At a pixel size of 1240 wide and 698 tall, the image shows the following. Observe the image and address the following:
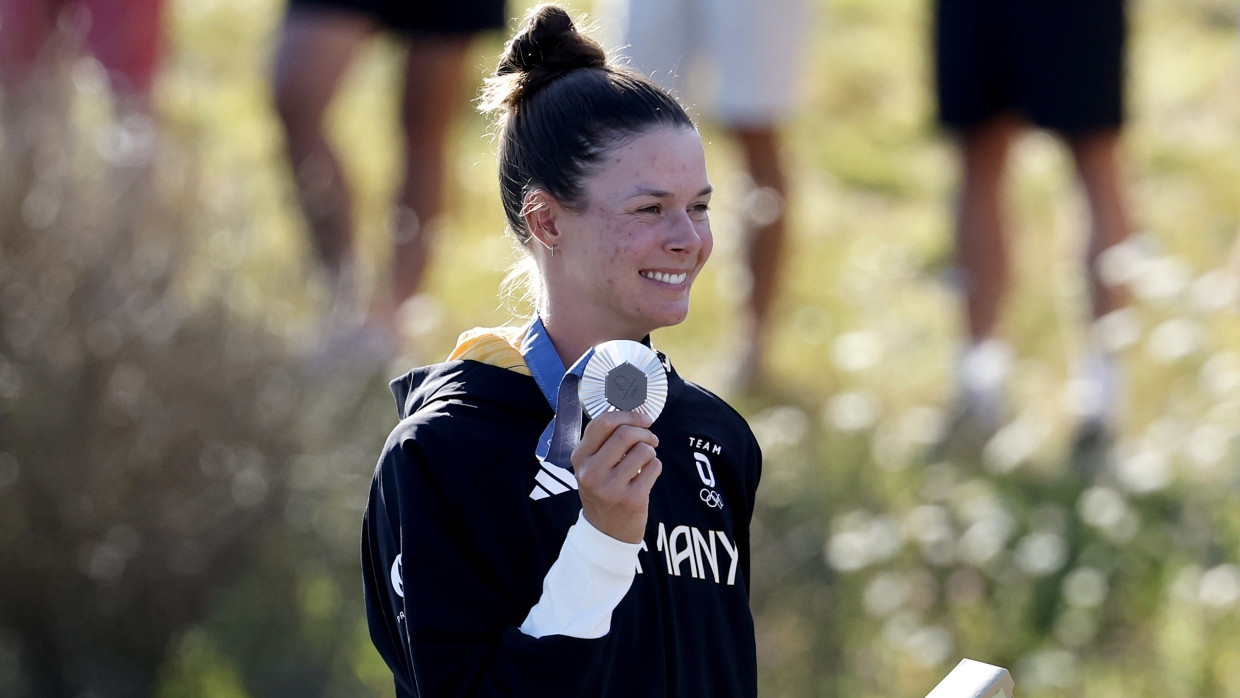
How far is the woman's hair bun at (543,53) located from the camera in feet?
6.35

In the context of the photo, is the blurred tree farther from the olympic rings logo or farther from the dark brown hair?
the olympic rings logo

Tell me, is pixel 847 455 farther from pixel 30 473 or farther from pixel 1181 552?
pixel 30 473

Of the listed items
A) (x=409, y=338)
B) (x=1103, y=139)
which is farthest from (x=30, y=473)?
(x=1103, y=139)

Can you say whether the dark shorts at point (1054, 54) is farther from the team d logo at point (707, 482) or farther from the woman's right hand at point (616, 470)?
the woman's right hand at point (616, 470)

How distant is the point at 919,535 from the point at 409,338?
4.89ft

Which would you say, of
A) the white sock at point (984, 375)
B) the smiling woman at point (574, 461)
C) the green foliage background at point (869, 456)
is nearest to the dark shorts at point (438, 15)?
the green foliage background at point (869, 456)

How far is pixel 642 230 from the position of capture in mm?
1835

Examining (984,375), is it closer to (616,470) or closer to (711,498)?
(711,498)

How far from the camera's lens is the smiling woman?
5.44 feet

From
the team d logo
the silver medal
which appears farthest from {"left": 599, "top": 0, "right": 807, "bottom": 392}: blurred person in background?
the silver medal

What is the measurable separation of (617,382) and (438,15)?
344 cm

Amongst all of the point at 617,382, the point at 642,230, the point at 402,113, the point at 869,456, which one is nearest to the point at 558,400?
the point at 617,382

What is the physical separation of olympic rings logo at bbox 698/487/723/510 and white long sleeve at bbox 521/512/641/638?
0.28 meters

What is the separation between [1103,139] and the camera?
4.63 meters
